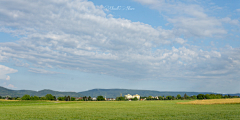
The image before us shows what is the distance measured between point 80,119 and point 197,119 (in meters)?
15.7

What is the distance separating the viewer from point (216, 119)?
27.4m

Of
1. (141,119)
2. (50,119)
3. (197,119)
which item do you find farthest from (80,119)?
(197,119)

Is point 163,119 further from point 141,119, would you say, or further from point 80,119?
point 80,119

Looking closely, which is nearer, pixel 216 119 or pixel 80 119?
pixel 216 119

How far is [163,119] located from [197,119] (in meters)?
4.38

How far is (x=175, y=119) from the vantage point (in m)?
28.5

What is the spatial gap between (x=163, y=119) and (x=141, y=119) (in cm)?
295

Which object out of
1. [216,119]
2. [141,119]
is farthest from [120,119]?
[216,119]

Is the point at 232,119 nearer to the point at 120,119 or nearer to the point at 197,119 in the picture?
the point at 197,119

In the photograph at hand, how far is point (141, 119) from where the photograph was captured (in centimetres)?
2902

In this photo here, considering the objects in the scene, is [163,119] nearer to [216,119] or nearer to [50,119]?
[216,119]

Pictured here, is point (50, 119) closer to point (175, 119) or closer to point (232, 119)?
point (175, 119)

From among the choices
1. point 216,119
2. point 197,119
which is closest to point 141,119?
point 197,119

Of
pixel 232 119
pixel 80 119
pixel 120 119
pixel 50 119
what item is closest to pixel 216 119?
pixel 232 119
